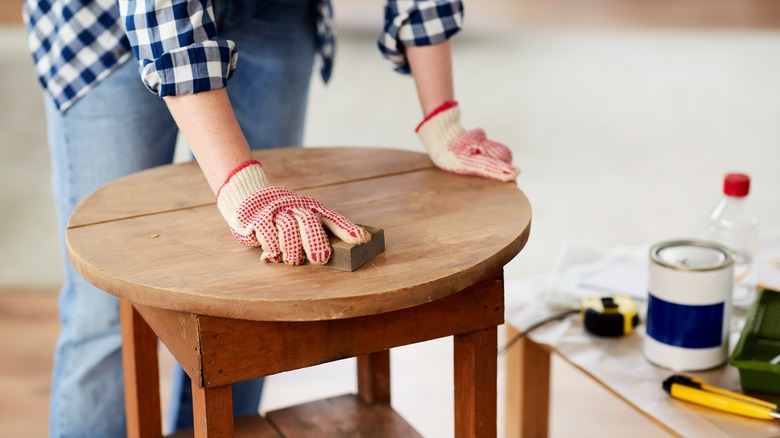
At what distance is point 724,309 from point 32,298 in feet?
6.00

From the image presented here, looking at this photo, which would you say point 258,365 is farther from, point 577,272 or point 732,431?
point 577,272

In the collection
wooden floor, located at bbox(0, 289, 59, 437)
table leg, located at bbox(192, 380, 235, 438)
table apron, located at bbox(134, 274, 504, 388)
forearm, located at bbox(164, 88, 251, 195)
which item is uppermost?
forearm, located at bbox(164, 88, 251, 195)

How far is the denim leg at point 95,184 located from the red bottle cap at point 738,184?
0.78 m

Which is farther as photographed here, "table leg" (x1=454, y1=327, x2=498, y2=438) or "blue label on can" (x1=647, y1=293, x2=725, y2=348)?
"blue label on can" (x1=647, y1=293, x2=725, y2=348)

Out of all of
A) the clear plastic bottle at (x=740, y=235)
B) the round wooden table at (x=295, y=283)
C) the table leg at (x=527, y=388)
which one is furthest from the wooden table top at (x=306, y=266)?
the clear plastic bottle at (x=740, y=235)

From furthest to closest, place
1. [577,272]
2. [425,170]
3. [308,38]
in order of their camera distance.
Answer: [577,272] < [308,38] < [425,170]

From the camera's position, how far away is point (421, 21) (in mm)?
1163

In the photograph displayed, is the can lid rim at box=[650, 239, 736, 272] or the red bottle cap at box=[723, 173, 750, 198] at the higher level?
the red bottle cap at box=[723, 173, 750, 198]

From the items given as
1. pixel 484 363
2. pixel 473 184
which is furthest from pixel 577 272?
pixel 484 363

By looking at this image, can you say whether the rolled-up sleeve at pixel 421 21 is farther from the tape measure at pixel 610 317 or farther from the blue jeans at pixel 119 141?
the tape measure at pixel 610 317

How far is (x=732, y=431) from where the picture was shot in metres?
1.04

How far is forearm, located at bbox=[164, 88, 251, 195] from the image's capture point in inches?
36.5

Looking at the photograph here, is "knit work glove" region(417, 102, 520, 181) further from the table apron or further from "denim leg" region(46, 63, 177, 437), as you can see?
"denim leg" region(46, 63, 177, 437)

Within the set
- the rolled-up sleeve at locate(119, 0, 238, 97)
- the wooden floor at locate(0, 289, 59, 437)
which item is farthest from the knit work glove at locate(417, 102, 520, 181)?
the wooden floor at locate(0, 289, 59, 437)
